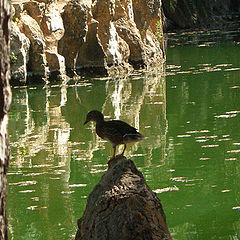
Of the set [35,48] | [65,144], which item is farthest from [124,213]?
[35,48]

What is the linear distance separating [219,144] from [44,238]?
189 inches

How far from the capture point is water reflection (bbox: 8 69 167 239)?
7477 mm

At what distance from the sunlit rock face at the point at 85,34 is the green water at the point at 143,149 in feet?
3.22

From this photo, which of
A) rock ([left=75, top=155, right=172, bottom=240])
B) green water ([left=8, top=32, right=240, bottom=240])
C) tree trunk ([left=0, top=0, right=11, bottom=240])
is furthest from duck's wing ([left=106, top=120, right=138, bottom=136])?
tree trunk ([left=0, top=0, right=11, bottom=240])

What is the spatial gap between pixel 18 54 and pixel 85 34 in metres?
2.80

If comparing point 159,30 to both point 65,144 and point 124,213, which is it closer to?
point 65,144

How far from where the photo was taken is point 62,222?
277 inches

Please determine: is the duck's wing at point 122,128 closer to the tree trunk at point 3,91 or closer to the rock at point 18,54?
the tree trunk at point 3,91

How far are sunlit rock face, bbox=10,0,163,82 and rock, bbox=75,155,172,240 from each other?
14.7 metres

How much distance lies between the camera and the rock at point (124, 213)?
3.82m

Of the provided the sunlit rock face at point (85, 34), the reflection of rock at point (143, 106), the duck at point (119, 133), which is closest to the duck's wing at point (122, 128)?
the duck at point (119, 133)

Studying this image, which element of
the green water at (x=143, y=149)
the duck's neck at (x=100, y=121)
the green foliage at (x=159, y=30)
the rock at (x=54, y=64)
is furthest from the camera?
the green foliage at (x=159, y=30)

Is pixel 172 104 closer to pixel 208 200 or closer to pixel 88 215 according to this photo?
pixel 208 200

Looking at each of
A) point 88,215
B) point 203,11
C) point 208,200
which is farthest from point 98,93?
point 203,11
